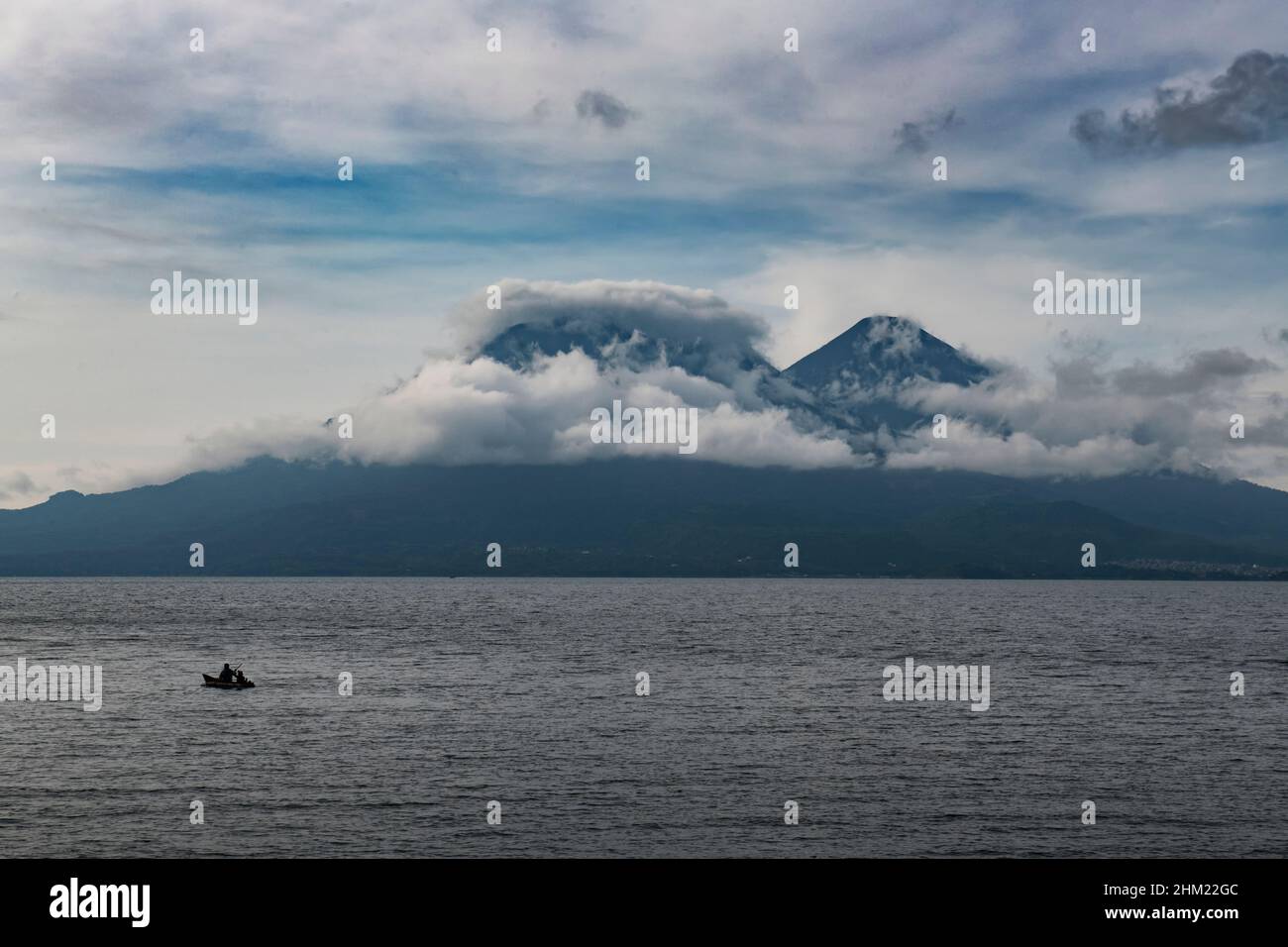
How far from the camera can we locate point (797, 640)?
Answer: 180m

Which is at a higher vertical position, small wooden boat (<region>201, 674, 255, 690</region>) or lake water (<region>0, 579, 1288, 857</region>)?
small wooden boat (<region>201, 674, 255, 690</region>)

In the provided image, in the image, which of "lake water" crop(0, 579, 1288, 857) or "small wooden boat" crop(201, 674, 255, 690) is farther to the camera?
"small wooden boat" crop(201, 674, 255, 690)

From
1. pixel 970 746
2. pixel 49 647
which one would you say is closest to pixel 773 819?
pixel 970 746

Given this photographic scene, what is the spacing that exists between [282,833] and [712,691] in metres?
61.5

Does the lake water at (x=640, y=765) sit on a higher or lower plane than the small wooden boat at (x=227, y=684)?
lower

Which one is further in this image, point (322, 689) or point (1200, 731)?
point (322, 689)

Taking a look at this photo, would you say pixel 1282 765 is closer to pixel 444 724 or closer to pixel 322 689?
pixel 444 724

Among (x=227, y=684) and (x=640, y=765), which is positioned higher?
(x=227, y=684)

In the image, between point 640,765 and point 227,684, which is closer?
point 640,765

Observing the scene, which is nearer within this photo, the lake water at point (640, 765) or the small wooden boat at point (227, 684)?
the lake water at point (640, 765)
